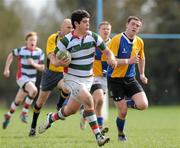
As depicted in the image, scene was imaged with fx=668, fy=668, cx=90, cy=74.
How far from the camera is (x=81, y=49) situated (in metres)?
9.10

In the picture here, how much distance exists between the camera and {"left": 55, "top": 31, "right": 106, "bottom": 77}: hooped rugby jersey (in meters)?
9.09

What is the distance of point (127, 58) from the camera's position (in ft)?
34.5

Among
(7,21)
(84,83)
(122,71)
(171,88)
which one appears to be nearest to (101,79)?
(122,71)

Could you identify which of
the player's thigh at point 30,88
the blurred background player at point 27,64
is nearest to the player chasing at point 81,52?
the player's thigh at point 30,88

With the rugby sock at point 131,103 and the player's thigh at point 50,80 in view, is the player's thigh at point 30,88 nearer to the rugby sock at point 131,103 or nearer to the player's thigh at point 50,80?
the player's thigh at point 50,80

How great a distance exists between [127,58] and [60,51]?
1.79 m

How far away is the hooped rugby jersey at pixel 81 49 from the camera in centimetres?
909

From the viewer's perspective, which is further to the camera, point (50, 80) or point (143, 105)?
Result: point (50, 80)

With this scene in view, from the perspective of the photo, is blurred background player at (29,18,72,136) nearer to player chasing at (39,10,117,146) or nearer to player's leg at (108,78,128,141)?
player's leg at (108,78,128,141)

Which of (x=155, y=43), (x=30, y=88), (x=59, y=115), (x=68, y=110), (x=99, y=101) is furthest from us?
(x=155, y=43)

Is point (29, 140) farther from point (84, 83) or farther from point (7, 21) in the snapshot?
point (7, 21)

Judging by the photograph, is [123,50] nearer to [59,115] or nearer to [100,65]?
[100,65]

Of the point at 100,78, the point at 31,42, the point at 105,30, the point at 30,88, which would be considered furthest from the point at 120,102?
the point at 31,42

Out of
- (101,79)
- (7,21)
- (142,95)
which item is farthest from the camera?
(7,21)
